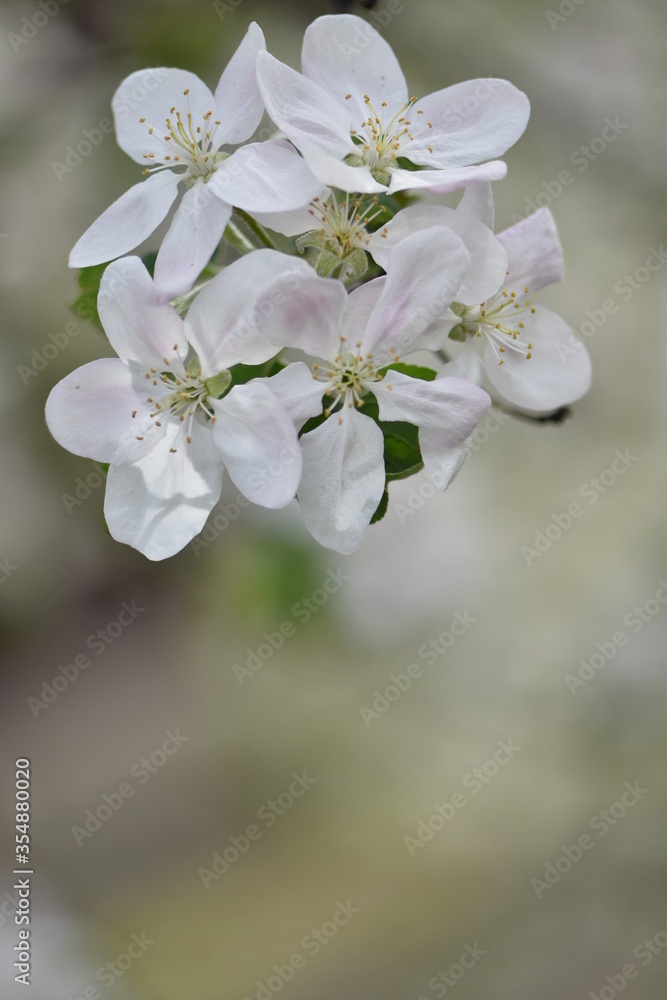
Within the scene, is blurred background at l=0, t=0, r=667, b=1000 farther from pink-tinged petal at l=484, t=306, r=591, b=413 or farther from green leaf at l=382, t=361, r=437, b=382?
green leaf at l=382, t=361, r=437, b=382

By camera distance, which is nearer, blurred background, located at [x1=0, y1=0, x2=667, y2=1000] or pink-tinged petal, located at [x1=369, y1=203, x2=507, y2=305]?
pink-tinged petal, located at [x1=369, y1=203, x2=507, y2=305]

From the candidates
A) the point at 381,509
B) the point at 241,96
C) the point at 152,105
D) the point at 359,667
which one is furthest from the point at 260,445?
the point at 359,667

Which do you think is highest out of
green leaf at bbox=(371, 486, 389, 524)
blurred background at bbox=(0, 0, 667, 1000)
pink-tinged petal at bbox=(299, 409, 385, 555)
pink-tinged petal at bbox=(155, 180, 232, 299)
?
pink-tinged petal at bbox=(155, 180, 232, 299)

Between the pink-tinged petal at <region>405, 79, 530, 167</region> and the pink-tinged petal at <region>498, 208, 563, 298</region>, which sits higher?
the pink-tinged petal at <region>405, 79, 530, 167</region>

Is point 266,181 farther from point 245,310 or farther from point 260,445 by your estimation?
point 260,445

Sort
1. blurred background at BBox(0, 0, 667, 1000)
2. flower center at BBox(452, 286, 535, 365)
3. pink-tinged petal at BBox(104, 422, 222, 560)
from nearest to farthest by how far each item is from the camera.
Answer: pink-tinged petal at BBox(104, 422, 222, 560) < flower center at BBox(452, 286, 535, 365) < blurred background at BBox(0, 0, 667, 1000)

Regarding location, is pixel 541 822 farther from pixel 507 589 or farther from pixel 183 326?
pixel 183 326

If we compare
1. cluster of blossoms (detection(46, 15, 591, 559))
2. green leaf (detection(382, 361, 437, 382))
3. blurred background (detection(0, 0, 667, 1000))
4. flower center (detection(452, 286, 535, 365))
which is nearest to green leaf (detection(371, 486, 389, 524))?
cluster of blossoms (detection(46, 15, 591, 559))
